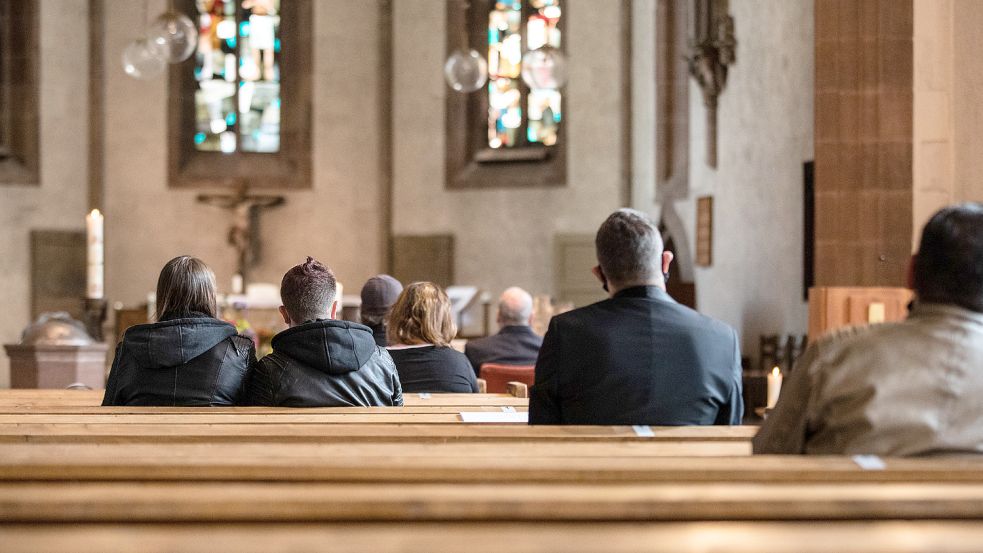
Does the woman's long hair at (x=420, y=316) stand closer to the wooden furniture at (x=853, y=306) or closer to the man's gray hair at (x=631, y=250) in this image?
the man's gray hair at (x=631, y=250)

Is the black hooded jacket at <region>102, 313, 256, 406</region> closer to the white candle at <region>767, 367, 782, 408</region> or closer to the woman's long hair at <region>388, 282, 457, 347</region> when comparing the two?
the woman's long hair at <region>388, 282, 457, 347</region>

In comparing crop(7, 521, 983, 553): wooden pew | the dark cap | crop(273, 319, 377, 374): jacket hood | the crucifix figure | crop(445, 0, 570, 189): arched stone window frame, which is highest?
crop(445, 0, 570, 189): arched stone window frame

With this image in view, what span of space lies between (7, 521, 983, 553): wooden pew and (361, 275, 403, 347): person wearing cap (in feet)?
11.3

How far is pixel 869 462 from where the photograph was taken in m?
1.78

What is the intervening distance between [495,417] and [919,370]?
4.03ft

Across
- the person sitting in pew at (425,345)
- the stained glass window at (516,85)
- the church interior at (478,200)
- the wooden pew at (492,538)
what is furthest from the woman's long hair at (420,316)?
the stained glass window at (516,85)

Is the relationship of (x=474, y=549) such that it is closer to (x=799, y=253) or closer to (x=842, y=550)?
(x=842, y=550)

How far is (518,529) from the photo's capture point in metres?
1.43

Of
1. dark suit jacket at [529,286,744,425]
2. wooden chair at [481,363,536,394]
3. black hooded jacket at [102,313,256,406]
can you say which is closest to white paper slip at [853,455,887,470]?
dark suit jacket at [529,286,744,425]

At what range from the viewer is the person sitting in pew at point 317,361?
11.1 feet

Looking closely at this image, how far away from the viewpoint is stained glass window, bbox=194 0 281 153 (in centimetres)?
1422

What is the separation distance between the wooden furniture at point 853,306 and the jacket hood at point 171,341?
2.95m

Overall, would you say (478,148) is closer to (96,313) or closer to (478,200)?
(478,200)

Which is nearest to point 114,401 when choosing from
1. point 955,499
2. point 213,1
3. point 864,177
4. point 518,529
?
point 518,529
